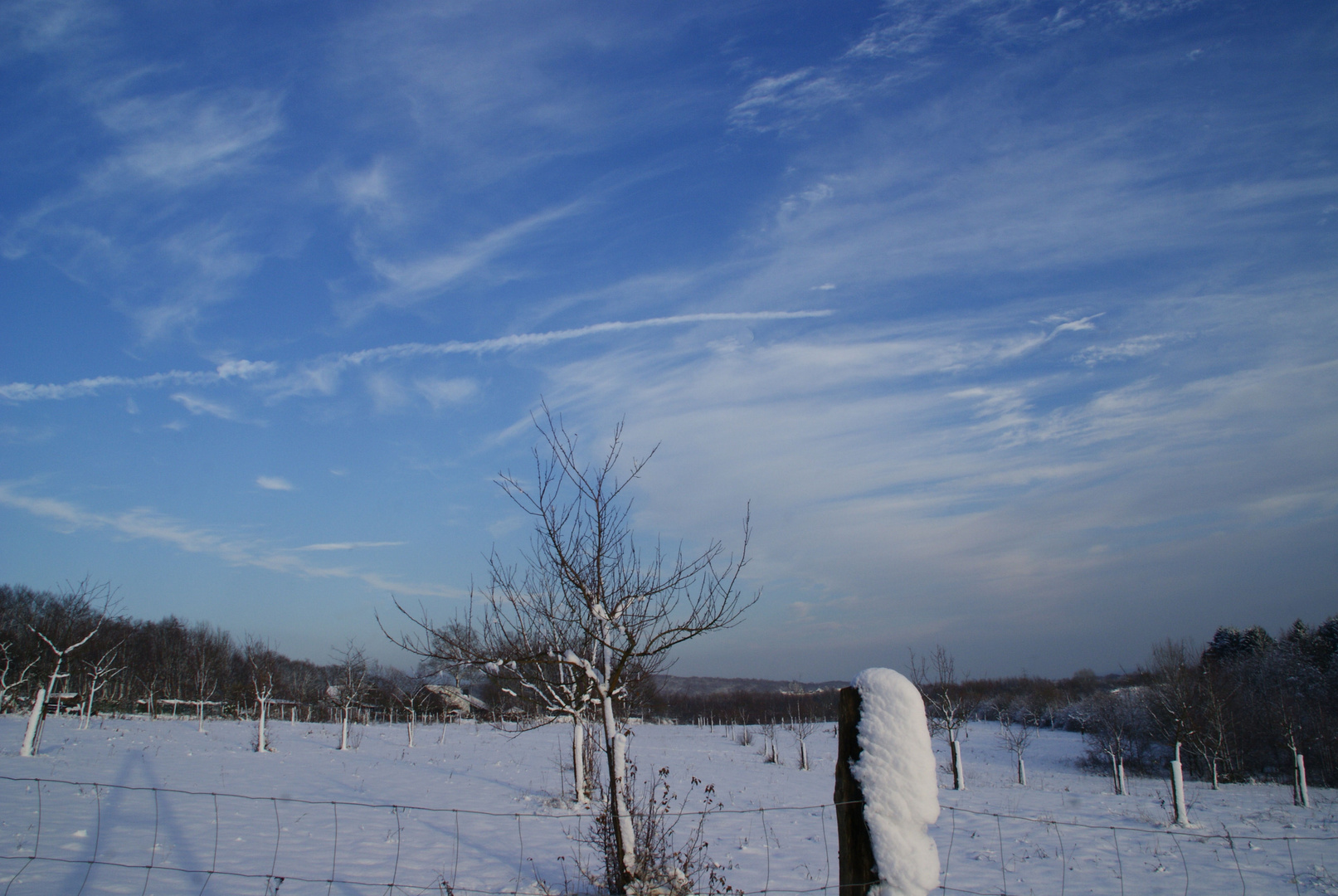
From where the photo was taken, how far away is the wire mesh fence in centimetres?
767

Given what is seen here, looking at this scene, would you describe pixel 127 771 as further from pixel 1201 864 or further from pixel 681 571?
pixel 1201 864

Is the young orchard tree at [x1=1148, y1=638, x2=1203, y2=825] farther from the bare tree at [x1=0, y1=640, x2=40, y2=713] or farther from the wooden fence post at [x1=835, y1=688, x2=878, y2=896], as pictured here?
the bare tree at [x1=0, y1=640, x2=40, y2=713]

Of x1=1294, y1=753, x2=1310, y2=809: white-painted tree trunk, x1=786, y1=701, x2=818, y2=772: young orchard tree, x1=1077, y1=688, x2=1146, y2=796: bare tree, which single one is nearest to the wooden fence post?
x1=1294, y1=753, x2=1310, y2=809: white-painted tree trunk

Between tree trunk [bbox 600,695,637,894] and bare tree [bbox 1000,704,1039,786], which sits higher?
tree trunk [bbox 600,695,637,894]

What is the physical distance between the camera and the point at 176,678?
51906 mm

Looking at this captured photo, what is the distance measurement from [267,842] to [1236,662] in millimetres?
54137

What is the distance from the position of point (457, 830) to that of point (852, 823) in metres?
7.02

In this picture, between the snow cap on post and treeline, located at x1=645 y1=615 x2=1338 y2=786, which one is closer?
the snow cap on post

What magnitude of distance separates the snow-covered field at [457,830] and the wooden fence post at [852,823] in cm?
274

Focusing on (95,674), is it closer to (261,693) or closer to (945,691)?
(261,693)

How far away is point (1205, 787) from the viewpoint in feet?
84.8

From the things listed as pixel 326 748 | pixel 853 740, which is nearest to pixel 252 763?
pixel 326 748

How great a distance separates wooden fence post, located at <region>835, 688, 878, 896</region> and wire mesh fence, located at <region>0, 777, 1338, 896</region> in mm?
4336

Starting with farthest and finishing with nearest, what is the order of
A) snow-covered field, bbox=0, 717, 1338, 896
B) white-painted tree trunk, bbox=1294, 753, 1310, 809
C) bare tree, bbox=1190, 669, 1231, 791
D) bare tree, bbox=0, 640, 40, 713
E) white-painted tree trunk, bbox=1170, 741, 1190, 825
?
bare tree, bbox=1190, 669, 1231, 791
bare tree, bbox=0, 640, 40, 713
white-painted tree trunk, bbox=1294, 753, 1310, 809
white-painted tree trunk, bbox=1170, 741, 1190, 825
snow-covered field, bbox=0, 717, 1338, 896
